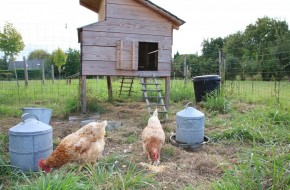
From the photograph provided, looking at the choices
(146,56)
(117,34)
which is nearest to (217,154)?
(117,34)

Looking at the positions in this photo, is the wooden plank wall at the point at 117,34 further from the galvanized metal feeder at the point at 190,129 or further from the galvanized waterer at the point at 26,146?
the galvanized waterer at the point at 26,146

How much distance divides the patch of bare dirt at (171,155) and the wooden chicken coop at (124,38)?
1457 mm

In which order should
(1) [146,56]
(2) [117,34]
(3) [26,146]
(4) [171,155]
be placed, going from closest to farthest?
1. (3) [26,146]
2. (4) [171,155]
3. (2) [117,34]
4. (1) [146,56]

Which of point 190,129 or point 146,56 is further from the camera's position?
point 146,56

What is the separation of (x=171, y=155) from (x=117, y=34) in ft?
12.9

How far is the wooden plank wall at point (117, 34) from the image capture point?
21.3 feet

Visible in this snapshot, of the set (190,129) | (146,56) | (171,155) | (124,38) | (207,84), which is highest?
(124,38)

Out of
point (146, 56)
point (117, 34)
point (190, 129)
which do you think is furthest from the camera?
point (146, 56)

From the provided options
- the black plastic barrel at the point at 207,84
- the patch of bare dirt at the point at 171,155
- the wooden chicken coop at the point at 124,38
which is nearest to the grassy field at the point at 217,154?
the patch of bare dirt at the point at 171,155

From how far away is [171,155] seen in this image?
4008 millimetres

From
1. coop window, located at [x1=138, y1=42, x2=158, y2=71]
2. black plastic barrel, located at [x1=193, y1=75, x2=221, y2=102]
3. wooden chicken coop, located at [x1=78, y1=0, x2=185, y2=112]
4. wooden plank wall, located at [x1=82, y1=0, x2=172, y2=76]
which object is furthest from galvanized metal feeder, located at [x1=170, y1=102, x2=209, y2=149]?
coop window, located at [x1=138, y1=42, x2=158, y2=71]

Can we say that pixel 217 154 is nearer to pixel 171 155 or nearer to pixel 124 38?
pixel 171 155

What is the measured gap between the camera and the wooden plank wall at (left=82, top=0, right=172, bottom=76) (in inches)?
255

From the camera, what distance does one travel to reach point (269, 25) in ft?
116
